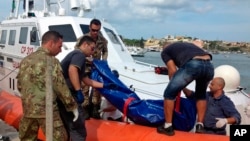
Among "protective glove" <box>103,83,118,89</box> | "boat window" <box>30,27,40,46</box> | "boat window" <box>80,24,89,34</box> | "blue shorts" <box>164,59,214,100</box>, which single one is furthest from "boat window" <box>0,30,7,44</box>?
"blue shorts" <box>164,59,214,100</box>

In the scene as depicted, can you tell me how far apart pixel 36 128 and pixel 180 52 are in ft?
6.09

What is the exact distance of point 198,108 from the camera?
15.4ft

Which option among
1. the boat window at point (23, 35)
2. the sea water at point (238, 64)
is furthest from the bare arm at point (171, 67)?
the sea water at point (238, 64)

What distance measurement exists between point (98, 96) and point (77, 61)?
149 centimetres

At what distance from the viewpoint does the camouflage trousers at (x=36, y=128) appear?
3.95m

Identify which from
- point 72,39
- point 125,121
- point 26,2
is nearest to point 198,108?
point 125,121

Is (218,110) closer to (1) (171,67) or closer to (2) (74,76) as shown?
(1) (171,67)

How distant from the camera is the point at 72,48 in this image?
7750mm

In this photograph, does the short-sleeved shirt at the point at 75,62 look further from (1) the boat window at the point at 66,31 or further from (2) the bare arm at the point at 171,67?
(1) the boat window at the point at 66,31

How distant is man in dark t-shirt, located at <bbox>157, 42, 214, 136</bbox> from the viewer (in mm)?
4414

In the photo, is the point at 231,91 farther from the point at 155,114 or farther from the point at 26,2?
the point at 26,2

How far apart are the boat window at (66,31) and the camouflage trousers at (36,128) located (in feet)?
Answer: 13.7

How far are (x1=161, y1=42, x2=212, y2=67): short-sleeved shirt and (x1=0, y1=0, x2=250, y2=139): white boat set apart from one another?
108 cm

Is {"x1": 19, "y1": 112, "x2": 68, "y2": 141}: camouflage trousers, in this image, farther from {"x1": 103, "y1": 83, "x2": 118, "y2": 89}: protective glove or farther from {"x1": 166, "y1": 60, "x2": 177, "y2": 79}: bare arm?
{"x1": 166, "y1": 60, "x2": 177, "y2": 79}: bare arm
